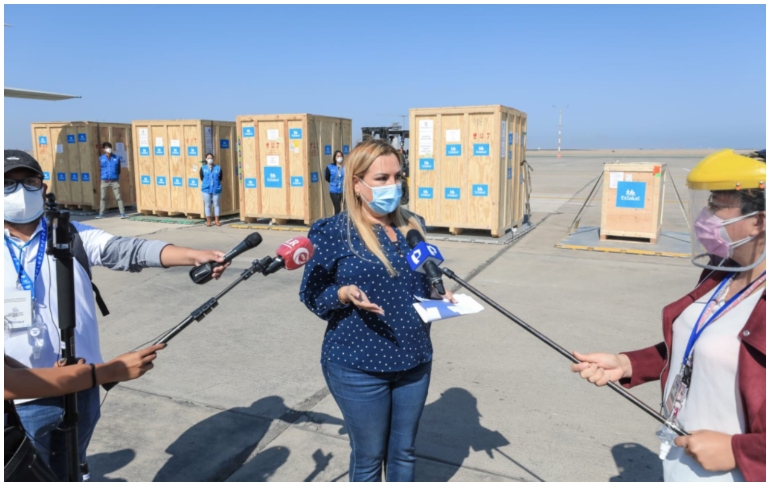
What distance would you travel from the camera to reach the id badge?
2.29 meters

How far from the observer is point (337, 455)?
3.75m

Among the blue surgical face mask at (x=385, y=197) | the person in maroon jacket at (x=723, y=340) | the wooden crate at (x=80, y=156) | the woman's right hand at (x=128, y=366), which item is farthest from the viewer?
the wooden crate at (x=80, y=156)

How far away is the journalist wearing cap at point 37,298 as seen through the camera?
233 cm

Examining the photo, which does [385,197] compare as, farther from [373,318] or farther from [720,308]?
[720,308]

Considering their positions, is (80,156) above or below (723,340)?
above

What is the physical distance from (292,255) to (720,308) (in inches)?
62.1

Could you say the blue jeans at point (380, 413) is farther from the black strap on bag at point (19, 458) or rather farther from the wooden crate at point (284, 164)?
the wooden crate at point (284, 164)

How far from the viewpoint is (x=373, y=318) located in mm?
2648

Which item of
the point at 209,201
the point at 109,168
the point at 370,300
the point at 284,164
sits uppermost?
the point at 284,164

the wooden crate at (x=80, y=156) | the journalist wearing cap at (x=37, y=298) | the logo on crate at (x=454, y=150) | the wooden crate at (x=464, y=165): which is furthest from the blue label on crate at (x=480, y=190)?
the wooden crate at (x=80, y=156)

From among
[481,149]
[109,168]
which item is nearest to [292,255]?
[481,149]

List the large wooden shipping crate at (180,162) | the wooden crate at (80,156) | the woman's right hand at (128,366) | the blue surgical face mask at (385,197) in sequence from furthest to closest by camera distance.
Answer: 1. the wooden crate at (80,156)
2. the large wooden shipping crate at (180,162)
3. the blue surgical face mask at (385,197)
4. the woman's right hand at (128,366)

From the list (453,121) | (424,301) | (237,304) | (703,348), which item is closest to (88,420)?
(424,301)

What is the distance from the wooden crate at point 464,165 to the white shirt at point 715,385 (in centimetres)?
954
